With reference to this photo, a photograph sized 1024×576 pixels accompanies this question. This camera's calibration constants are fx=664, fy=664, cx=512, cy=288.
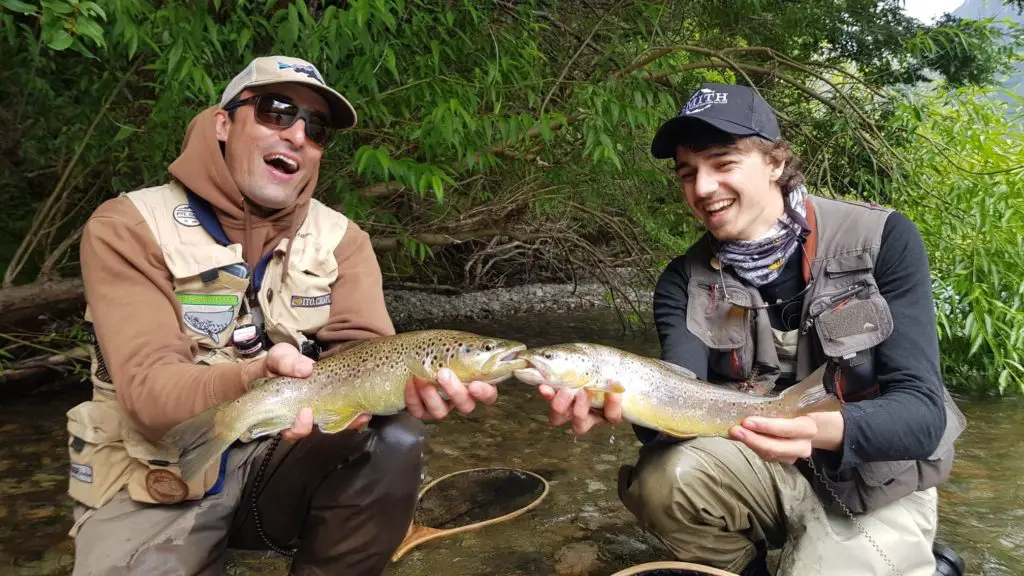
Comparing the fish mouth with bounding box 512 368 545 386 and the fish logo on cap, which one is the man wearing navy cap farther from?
the fish logo on cap

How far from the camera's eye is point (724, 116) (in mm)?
2643

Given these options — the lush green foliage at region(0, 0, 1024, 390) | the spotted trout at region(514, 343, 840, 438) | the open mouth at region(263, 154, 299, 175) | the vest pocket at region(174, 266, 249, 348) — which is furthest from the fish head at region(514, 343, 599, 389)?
the lush green foliage at region(0, 0, 1024, 390)

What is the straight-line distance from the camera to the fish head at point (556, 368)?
2.32 metres

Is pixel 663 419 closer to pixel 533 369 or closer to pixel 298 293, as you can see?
pixel 533 369

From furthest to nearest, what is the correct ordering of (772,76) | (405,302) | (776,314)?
1. (405,302)
2. (772,76)
3. (776,314)

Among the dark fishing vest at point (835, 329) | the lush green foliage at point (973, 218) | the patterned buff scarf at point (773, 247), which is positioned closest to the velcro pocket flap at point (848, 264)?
the dark fishing vest at point (835, 329)

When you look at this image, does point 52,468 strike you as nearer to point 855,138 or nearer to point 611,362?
point 611,362

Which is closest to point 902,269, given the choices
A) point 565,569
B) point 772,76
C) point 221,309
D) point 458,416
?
point 565,569

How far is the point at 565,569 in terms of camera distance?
122 inches

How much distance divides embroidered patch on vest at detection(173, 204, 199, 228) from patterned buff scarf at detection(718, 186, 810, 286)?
214 centimetres

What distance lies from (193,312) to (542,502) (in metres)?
2.25

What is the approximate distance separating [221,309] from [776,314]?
2.23m

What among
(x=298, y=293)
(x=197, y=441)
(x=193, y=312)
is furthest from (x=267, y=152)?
(x=197, y=441)

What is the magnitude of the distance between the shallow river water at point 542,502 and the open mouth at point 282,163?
182cm
